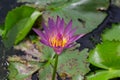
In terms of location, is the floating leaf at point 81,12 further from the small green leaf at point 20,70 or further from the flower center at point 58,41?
the flower center at point 58,41

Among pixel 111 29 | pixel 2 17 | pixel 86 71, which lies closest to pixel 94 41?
pixel 111 29

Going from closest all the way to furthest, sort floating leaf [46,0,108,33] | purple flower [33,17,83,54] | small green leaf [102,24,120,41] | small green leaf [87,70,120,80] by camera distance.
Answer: purple flower [33,17,83,54]
small green leaf [87,70,120,80]
small green leaf [102,24,120,41]
floating leaf [46,0,108,33]

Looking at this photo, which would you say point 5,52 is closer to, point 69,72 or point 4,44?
point 4,44

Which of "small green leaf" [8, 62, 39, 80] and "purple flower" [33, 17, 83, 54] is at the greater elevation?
"purple flower" [33, 17, 83, 54]

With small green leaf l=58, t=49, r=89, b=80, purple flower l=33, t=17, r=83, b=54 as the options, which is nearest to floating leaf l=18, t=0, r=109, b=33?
small green leaf l=58, t=49, r=89, b=80

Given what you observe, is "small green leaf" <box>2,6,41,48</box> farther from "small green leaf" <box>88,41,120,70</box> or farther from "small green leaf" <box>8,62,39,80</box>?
"small green leaf" <box>88,41,120,70</box>
